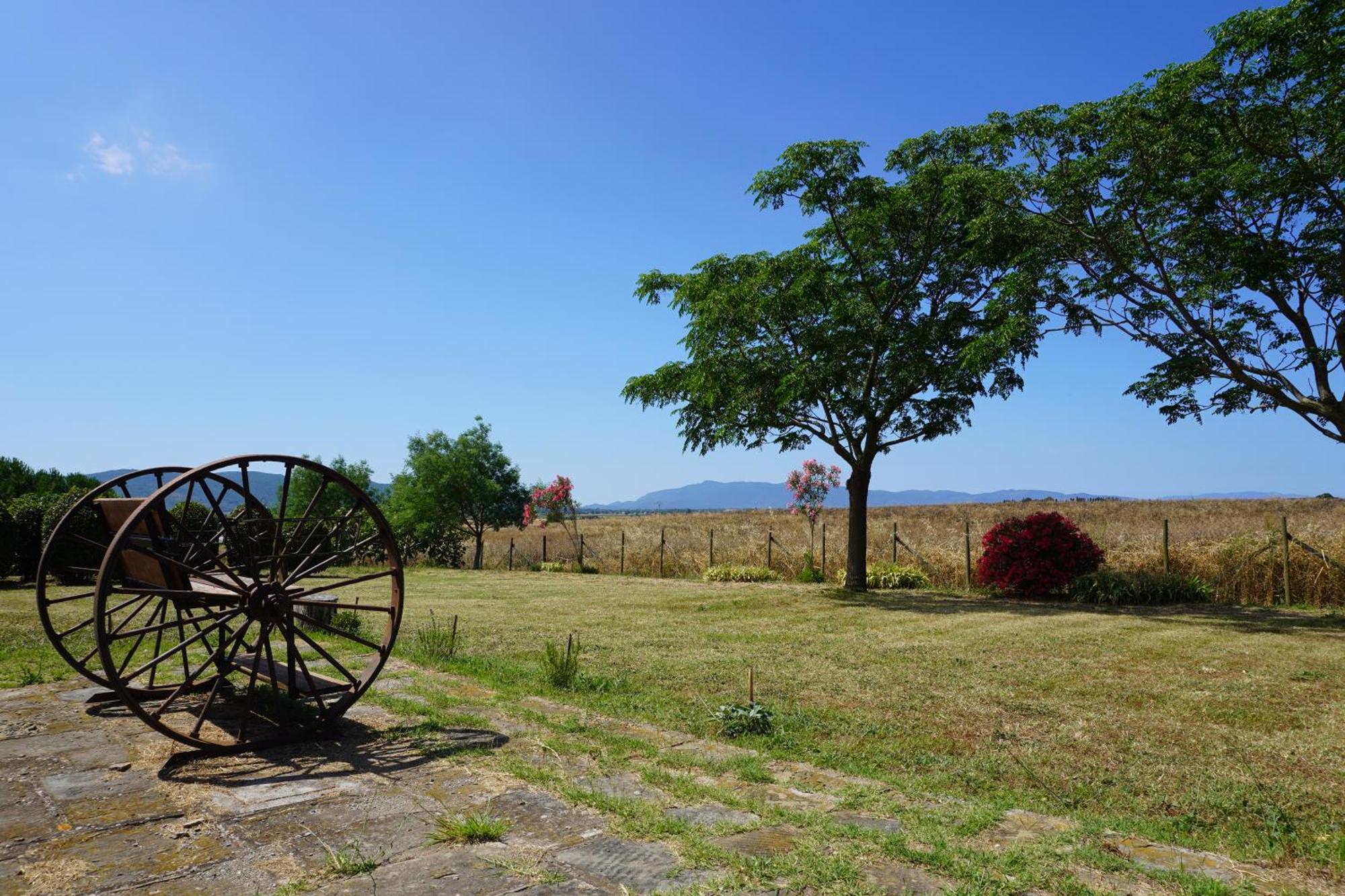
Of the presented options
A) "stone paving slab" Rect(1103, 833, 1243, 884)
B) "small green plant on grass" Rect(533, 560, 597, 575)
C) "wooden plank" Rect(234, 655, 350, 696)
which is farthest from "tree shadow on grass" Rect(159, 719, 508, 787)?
"small green plant on grass" Rect(533, 560, 597, 575)

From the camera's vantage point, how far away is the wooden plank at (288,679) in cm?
509

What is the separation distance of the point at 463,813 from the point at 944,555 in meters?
17.0

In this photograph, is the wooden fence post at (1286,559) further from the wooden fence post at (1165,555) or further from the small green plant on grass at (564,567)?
the small green plant on grass at (564,567)

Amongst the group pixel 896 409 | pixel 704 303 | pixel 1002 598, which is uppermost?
pixel 704 303

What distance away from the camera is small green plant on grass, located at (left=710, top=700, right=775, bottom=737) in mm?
5566

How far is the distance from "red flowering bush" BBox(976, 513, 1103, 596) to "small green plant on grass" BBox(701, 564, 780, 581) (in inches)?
208

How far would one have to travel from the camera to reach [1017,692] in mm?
7273

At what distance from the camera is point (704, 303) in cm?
1633

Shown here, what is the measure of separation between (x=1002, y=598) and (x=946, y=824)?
43.6ft

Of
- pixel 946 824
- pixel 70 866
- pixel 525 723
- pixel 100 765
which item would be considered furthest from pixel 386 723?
pixel 946 824

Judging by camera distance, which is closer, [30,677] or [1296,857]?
[1296,857]

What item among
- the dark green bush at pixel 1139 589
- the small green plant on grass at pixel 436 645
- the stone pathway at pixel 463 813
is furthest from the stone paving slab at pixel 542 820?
the dark green bush at pixel 1139 589

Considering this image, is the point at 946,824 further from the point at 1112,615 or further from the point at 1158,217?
the point at 1158,217

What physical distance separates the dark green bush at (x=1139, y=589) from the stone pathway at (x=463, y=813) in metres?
12.6
